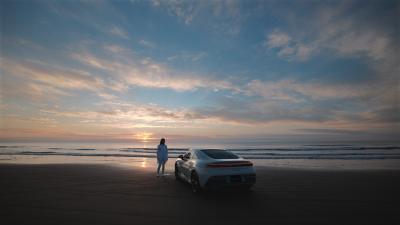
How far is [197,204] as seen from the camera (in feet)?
24.4

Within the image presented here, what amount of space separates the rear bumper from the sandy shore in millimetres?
440

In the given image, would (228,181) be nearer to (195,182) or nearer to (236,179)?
(236,179)

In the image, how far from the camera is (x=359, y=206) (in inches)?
277

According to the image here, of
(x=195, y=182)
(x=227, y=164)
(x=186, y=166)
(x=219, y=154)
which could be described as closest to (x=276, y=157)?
(x=186, y=166)

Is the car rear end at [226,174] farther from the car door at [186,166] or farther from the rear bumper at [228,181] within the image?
the car door at [186,166]

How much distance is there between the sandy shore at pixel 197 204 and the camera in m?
5.93

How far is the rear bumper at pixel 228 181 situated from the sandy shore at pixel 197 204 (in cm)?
44

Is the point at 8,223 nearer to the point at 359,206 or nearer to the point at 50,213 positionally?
the point at 50,213

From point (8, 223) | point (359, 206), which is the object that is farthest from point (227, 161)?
point (8, 223)

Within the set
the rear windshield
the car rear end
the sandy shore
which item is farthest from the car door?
the car rear end

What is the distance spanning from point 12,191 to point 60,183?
2.08 metres

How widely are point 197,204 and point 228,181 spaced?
4.37ft

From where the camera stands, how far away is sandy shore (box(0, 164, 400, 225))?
19.5 ft

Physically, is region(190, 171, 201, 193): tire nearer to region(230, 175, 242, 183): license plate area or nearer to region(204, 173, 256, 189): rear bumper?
region(204, 173, 256, 189): rear bumper
